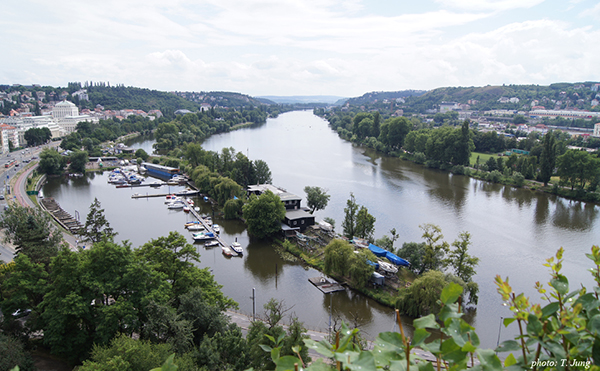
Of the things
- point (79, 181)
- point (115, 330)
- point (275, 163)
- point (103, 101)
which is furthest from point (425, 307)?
point (103, 101)

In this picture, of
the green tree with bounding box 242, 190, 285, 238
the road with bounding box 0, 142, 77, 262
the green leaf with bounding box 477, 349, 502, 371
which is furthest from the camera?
the green tree with bounding box 242, 190, 285, 238

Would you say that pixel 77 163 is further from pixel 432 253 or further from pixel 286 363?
pixel 286 363

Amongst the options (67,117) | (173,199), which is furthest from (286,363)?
(67,117)

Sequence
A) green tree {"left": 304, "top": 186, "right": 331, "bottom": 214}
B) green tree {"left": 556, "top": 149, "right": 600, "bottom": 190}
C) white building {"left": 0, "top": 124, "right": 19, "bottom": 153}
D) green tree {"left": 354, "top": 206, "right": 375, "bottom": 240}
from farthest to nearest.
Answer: white building {"left": 0, "top": 124, "right": 19, "bottom": 153}
green tree {"left": 556, "top": 149, "right": 600, "bottom": 190}
green tree {"left": 304, "top": 186, "right": 331, "bottom": 214}
green tree {"left": 354, "top": 206, "right": 375, "bottom": 240}

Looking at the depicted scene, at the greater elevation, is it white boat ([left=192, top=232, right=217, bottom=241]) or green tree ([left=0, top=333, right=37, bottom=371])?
green tree ([left=0, top=333, right=37, bottom=371])

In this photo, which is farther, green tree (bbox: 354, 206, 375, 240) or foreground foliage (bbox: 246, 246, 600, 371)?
green tree (bbox: 354, 206, 375, 240)

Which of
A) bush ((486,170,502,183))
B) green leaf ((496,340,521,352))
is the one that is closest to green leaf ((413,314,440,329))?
green leaf ((496,340,521,352))

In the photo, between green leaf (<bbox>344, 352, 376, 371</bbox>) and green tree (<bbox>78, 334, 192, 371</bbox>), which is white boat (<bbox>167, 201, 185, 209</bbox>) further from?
green leaf (<bbox>344, 352, 376, 371</bbox>)
